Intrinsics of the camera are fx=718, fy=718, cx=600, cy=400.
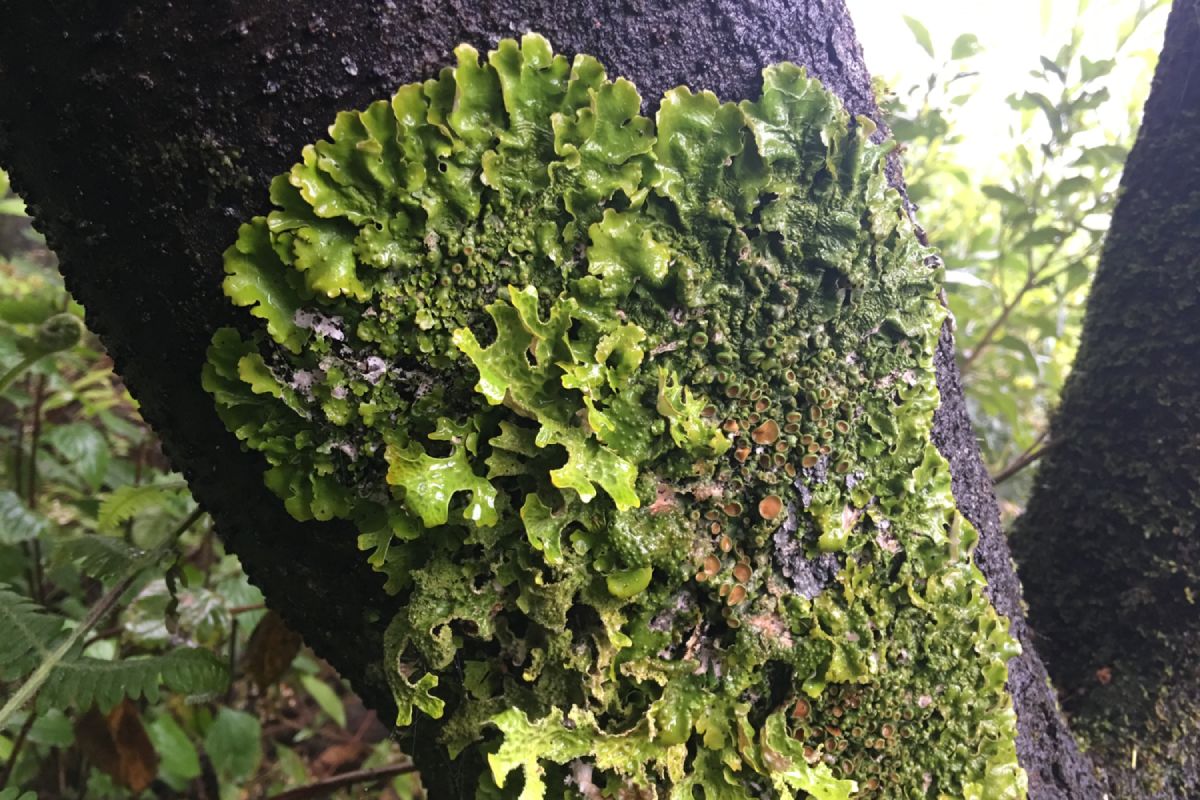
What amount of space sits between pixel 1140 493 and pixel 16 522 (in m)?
2.01

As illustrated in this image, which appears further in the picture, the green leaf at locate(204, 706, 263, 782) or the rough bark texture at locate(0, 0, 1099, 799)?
the green leaf at locate(204, 706, 263, 782)

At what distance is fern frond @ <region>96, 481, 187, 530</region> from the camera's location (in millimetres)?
1268

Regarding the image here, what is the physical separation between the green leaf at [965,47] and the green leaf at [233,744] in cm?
226

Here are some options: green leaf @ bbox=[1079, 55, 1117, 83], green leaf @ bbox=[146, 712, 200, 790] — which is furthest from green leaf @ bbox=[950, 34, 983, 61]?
green leaf @ bbox=[146, 712, 200, 790]

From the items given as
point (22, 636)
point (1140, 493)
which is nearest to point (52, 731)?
point (22, 636)

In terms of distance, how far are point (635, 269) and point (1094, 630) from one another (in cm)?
103

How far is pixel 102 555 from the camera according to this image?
1131mm

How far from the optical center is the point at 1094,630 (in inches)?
45.4

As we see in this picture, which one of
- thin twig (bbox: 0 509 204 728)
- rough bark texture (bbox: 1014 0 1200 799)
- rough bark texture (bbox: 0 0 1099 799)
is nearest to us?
rough bark texture (bbox: 0 0 1099 799)

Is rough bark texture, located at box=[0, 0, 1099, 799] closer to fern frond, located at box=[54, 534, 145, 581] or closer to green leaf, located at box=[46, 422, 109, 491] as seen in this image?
fern frond, located at box=[54, 534, 145, 581]

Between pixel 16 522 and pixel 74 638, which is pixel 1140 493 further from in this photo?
pixel 16 522

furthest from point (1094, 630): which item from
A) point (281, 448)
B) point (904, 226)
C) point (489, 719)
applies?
point (281, 448)

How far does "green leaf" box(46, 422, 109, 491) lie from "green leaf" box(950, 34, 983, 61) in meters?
2.27

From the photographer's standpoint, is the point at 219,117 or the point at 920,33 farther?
the point at 920,33
